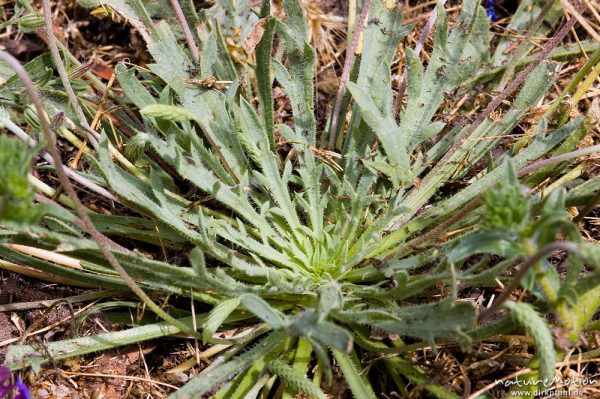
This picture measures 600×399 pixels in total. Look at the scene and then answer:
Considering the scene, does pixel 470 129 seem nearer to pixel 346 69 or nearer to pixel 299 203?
pixel 346 69

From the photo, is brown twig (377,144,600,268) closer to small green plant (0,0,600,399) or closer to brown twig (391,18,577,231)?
small green plant (0,0,600,399)

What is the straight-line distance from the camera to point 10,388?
2.17m

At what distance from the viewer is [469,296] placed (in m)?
2.56

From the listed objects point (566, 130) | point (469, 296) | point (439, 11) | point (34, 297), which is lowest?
point (34, 297)

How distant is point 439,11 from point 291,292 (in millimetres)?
1309

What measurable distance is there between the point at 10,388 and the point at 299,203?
127 centimetres

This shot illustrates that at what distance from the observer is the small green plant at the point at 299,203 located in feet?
7.17

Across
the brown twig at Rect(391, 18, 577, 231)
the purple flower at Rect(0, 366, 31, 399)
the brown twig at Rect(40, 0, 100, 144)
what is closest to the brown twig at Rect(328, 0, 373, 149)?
the brown twig at Rect(391, 18, 577, 231)

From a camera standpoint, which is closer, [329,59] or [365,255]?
[365,255]

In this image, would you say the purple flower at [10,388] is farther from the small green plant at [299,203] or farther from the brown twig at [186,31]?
the brown twig at [186,31]

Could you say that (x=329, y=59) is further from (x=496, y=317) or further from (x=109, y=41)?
(x=496, y=317)

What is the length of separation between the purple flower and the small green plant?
2.7 inches

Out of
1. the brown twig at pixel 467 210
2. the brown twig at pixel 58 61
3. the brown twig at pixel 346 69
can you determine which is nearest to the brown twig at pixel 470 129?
the brown twig at pixel 467 210

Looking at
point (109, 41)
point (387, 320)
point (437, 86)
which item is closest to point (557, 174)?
point (437, 86)
